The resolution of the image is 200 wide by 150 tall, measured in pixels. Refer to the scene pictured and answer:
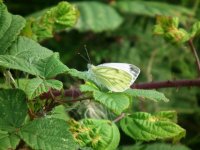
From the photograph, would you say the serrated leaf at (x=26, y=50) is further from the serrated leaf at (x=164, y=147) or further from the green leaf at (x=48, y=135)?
the serrated leaf at (x=164, y=147)

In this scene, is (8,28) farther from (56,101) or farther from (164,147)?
(164,147)

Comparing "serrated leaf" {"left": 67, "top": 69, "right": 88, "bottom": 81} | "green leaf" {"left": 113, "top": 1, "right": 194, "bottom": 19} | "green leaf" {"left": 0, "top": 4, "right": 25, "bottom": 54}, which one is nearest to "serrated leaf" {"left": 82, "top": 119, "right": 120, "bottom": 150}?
"serrated leaf" {"left": 67, "top": 69, "right": 88, "bottom": 81}

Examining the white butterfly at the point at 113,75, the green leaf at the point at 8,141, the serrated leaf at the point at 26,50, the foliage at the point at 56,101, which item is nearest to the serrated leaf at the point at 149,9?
the foliage at the point at 56,101

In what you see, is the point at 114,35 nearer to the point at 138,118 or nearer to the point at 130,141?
the point at 130,141

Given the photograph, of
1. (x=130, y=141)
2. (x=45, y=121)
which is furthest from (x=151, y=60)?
(x=45, y=121)

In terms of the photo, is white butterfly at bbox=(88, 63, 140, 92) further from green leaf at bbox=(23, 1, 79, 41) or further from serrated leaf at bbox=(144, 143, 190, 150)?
serrated leaf at bbox=(144, 143, 190, 150)
